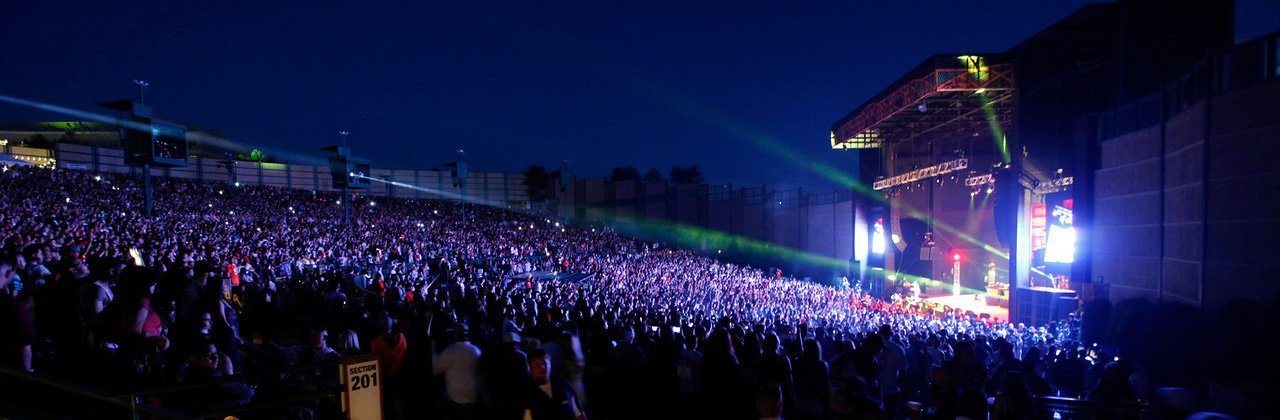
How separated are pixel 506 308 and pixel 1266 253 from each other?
965 centimetres

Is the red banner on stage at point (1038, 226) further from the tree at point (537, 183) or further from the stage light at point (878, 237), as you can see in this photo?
the tree at point (537, 183)

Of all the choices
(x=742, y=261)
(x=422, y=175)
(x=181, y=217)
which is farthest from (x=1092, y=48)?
(x=422, y=175)

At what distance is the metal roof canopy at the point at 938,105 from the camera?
17.5m

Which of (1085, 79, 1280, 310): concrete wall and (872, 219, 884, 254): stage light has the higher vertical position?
(1085, 79, 1280, 310): concrete wall

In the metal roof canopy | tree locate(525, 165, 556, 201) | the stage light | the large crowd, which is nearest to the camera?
the large crowd

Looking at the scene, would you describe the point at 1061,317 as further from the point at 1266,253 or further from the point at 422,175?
the point at 422,175

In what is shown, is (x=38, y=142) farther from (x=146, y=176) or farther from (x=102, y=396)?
(x=102, y=396)

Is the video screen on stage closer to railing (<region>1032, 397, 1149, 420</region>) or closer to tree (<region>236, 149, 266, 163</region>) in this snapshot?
railing (<region>1032, 397, 1149, 420</region>)

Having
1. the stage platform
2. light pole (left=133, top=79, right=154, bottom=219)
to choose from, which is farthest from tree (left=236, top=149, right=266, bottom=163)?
the stage platform

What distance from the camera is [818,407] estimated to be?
447 centimetres

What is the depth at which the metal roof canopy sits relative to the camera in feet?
57.3

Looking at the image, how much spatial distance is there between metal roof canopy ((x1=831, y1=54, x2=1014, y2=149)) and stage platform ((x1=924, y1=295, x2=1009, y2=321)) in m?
6.23

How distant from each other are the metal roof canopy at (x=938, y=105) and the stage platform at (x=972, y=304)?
623cm

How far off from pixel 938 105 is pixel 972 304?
311 inches
